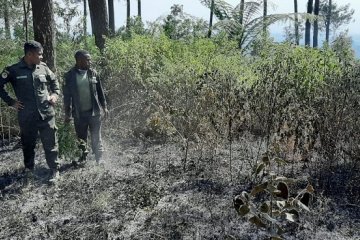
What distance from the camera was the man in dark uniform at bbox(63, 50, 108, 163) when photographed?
557 centimetres

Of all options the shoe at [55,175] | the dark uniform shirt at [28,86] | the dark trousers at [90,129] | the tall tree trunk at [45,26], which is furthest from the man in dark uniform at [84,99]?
the tall tree trunk at [45,26]

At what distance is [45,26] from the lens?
7488mm

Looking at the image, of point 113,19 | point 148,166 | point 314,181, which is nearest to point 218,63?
point 148,166

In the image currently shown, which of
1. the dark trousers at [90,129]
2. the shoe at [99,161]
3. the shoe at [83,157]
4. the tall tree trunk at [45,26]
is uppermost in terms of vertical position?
the tall tree trunk at [45,26]

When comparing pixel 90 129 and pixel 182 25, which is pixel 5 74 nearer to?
pixel 90 129

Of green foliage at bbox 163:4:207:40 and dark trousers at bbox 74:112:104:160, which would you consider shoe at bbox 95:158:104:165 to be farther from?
green foliage at bbox 163:4:207:40

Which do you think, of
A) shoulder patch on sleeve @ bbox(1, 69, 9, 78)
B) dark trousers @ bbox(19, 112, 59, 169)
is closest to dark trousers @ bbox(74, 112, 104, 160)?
dark trousers @ bbox(19, 112, 59, 169)

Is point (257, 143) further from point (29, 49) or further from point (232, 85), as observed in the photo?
point (29, 49)

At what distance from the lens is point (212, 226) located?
3963 mm

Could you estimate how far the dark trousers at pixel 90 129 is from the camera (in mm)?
5809

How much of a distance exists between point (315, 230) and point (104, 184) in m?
2.45

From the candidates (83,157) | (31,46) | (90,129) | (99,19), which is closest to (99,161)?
(83,157)

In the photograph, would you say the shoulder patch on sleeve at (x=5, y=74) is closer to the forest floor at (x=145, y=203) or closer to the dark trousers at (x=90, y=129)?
the dark trousers at (x=90, y=129)

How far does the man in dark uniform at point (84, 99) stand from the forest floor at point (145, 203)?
1.17 ft
